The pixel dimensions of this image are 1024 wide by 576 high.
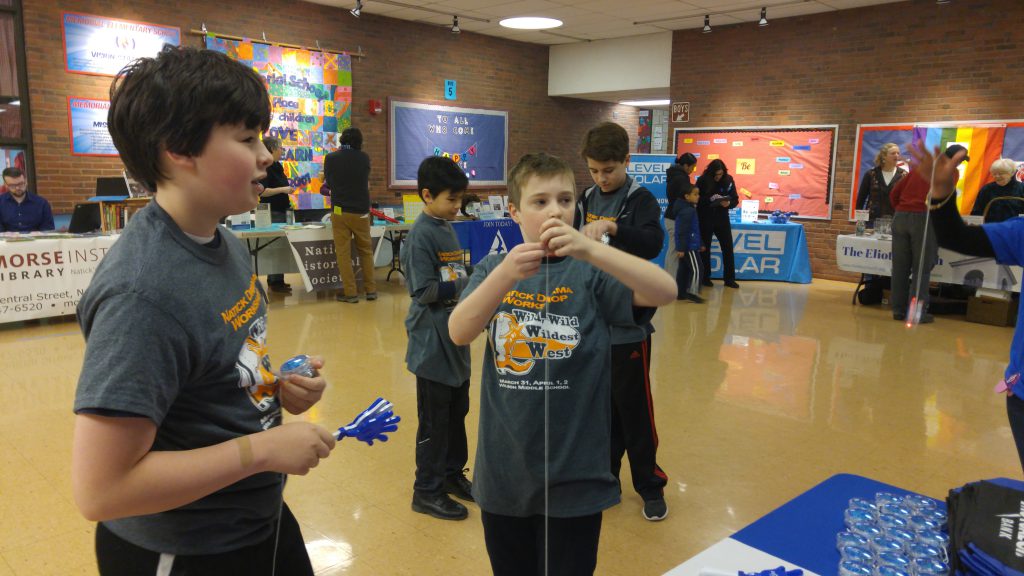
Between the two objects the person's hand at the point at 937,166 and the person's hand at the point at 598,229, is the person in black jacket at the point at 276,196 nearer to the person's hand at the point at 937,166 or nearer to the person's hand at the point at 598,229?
the person's hand at the point at 598,229

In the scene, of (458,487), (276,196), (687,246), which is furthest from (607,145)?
(276,196)

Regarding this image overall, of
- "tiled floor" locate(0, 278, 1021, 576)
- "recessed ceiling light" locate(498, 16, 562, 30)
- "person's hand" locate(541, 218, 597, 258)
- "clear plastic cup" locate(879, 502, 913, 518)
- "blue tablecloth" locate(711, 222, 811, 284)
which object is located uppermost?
"recessed ceiling light" locate(498, 16, 562, 30)

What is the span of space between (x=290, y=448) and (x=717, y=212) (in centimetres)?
798

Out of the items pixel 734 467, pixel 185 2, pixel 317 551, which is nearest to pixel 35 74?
pixel 185 2

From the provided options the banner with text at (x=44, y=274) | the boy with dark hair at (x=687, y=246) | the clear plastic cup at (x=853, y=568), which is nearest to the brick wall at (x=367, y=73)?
the banner with text at (x=44, y=274)

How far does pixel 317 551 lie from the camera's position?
2.48 m

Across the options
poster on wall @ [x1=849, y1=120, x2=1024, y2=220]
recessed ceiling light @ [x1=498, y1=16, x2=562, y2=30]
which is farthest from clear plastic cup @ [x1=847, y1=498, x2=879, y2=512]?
recessed ceiling light @ [x1=498, y1=16, x2=562, y2=30]

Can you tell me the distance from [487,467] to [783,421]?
9.29 ft

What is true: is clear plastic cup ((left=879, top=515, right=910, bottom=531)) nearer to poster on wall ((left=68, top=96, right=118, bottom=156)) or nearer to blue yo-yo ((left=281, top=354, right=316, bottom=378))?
blue yo-yo ((left=281, top=354, right=316, bottom=378))

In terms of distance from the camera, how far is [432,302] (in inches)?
101

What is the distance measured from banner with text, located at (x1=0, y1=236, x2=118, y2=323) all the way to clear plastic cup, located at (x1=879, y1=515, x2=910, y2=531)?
5.69 metres

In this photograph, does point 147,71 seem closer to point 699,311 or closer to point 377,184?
point 699,311

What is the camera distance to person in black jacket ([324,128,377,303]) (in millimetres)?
6824

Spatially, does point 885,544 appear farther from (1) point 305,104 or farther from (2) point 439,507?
(1) point 305,104
